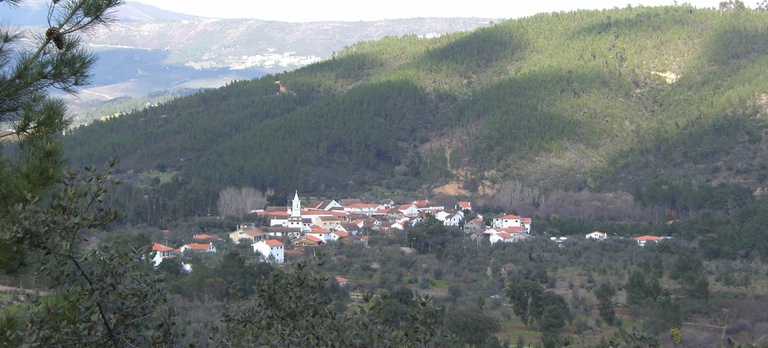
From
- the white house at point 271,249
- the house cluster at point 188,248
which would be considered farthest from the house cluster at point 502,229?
the house cluster at point 188,248

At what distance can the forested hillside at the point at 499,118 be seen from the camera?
194ft

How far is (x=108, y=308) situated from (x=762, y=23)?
75.6m

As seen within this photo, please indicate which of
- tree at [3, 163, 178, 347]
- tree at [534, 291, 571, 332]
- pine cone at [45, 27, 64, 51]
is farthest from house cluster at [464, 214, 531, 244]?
tree at [3, 163, 178, 347]

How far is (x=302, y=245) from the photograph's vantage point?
132ft

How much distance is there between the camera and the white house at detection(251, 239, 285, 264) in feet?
121

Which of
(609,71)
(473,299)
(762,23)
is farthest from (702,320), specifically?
(762,23)

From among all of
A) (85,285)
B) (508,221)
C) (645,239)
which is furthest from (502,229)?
(85,285)

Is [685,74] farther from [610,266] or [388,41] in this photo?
[610,266]

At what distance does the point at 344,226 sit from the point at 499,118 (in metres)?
23.8

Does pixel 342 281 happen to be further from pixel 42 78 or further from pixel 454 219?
pixel 42 78

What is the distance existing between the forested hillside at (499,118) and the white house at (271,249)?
15254 millimetres

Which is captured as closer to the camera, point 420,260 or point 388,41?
point 420,260

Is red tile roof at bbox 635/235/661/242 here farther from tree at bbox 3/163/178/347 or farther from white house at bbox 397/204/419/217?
tree at bbox 3/163/178/347

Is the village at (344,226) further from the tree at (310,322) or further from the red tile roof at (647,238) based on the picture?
the tree at (310,322)
